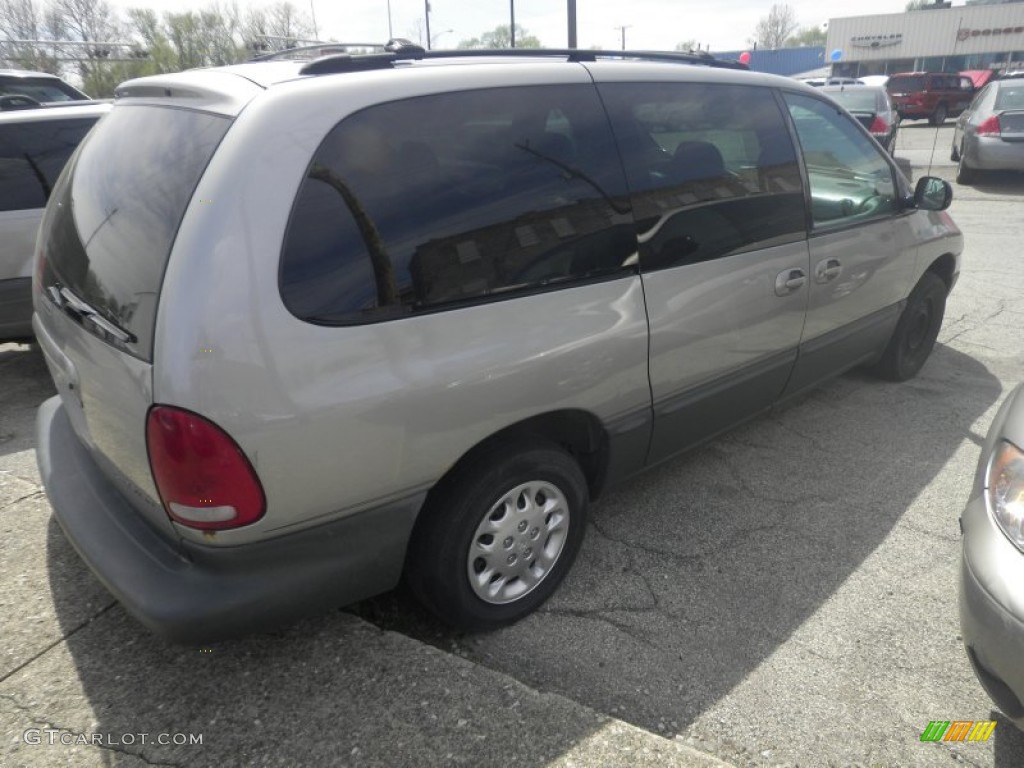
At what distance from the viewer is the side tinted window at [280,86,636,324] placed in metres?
1.86

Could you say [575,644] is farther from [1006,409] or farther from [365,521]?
[1006,409]

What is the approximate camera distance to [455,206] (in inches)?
82.6

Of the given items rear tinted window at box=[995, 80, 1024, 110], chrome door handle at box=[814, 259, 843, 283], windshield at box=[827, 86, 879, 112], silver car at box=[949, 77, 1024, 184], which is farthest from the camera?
windshield at box=[827, 86, 879, 112]

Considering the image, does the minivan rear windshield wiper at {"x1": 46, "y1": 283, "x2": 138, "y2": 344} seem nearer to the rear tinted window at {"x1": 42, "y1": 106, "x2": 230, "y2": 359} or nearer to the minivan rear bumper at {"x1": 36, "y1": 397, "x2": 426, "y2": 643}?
the rear tinted window at {"x1": 42, "y1": 106, "x2": 230, "y2": 359}

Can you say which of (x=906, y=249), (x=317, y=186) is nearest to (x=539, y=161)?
(x=317, y=186)

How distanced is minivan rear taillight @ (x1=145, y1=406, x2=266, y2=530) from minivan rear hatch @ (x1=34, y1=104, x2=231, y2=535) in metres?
0.07

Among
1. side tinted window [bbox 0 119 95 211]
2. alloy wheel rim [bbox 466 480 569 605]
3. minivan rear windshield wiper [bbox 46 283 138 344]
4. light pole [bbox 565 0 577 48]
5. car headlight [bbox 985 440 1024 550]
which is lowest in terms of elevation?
alloy wheel rim [bbox 466 480 569 605]

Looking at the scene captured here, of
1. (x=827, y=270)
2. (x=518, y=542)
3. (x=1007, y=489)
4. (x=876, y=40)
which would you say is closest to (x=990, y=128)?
(x=827, y=270)

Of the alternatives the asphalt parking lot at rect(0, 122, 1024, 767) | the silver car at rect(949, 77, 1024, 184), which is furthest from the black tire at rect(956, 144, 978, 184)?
the asphalt parking lot at rect(0, 122, 1024, 767)

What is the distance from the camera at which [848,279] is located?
357 centimetres

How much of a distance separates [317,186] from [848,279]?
275cm

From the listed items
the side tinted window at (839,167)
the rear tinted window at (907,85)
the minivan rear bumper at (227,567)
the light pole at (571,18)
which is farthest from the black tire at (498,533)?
the rear tinted window at (907,85)

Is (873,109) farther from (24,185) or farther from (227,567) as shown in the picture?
(227,567)

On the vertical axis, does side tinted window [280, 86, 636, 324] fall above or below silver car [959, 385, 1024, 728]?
above
